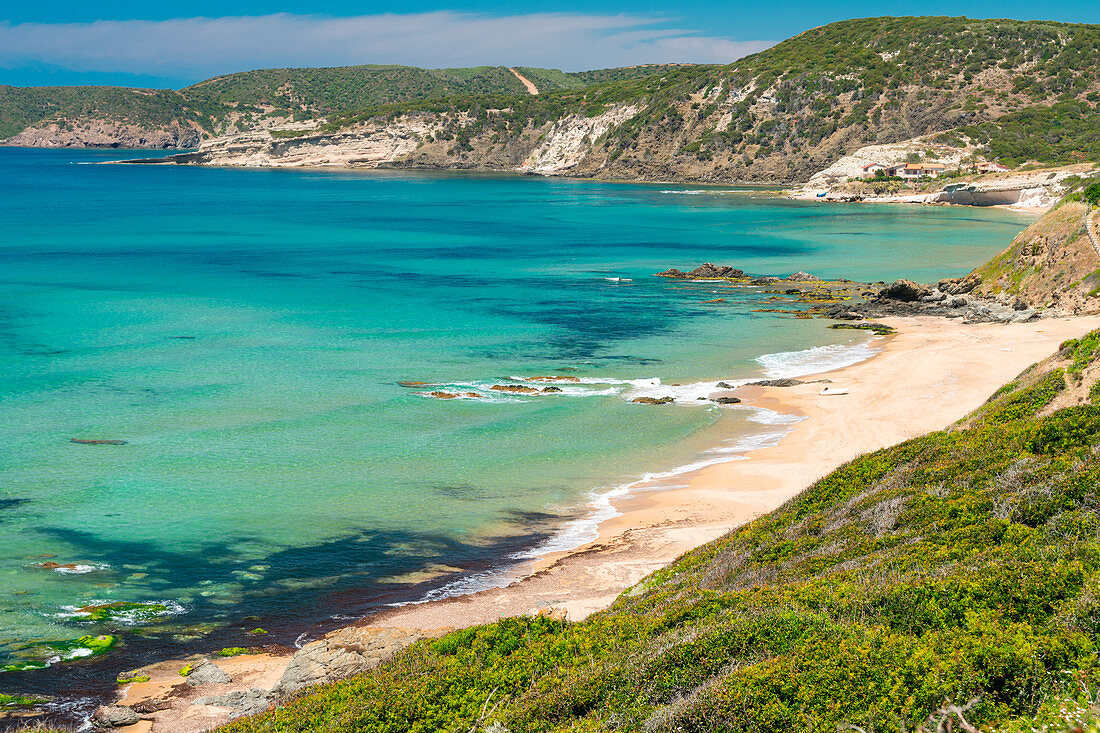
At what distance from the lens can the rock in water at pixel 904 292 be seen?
4734 cm

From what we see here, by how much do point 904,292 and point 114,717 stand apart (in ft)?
150

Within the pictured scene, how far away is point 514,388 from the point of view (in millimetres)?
31641

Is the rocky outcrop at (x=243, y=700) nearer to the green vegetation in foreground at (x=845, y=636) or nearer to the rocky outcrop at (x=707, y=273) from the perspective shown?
the green vegetation in foreground at (x=845, y=636)

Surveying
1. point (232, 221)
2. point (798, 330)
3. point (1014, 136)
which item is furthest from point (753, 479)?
point (1014, 136)

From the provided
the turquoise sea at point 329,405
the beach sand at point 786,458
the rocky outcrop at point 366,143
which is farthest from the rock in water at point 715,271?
the rocky outcrop at point 366,143

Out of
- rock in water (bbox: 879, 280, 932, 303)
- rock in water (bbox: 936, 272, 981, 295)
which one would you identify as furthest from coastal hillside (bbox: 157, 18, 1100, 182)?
rock in water (bbox: 879, 280, 932, 303)

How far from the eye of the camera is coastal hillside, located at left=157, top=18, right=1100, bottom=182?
435 ft

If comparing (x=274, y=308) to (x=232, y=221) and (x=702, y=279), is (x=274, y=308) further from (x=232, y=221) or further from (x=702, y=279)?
(x=232, y=221)

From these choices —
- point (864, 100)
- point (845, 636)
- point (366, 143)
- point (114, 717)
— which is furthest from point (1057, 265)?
point (366, 143)

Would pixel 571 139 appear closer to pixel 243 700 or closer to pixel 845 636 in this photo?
pixel 243 700

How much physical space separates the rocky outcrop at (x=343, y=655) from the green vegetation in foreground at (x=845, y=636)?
1.02 metres

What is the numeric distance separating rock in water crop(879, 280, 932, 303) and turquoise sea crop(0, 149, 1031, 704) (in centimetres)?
828

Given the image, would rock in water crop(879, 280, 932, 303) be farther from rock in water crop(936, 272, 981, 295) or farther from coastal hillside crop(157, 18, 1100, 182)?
coastal hillside crop(157, 18, 1100, 182)

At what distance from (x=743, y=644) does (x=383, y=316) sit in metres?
39.9
